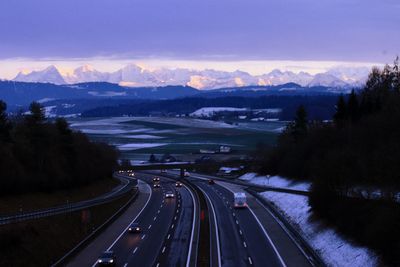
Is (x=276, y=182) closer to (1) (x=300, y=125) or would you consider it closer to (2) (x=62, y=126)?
(1) (x=300, y=125)

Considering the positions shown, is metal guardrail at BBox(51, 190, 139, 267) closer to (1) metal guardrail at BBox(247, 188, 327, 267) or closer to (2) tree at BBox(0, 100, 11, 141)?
(1) metal guardrail at BBox(247, 188, 327, 267)

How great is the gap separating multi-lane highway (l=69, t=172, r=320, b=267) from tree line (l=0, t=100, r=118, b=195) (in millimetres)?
9651

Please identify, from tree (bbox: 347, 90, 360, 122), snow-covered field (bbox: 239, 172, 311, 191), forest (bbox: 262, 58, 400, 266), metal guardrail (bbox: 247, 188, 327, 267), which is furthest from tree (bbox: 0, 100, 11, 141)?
tree (bbox: 347, 90, 360, 122)

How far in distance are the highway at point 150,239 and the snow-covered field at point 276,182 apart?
1581 cm

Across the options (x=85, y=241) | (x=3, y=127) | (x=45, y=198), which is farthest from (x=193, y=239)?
(x=3, y=127)

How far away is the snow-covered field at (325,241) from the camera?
3053 centimetres

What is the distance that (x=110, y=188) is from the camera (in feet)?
302

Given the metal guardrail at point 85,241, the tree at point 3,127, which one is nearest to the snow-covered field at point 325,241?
the metal guardrail at point 85,241

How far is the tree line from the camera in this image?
58.7 metres

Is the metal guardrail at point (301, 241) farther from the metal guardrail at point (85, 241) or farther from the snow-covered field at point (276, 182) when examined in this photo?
the snow-covered field at point (276, 182)

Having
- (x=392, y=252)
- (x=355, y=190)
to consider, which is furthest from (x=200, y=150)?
(x=392, y=252)

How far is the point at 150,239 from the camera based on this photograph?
44.6 metres

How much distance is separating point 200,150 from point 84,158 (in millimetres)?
107017

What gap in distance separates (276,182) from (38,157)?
4015 cm
